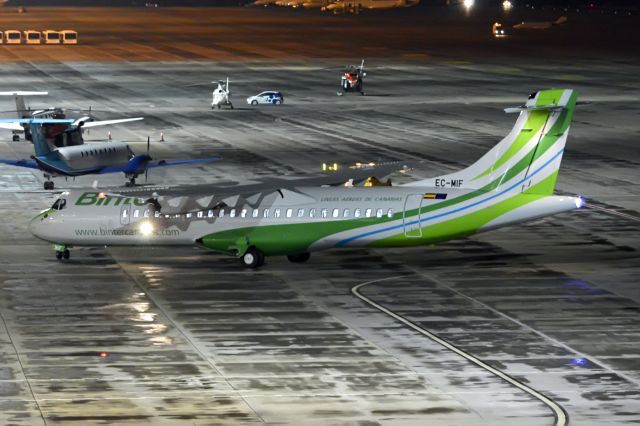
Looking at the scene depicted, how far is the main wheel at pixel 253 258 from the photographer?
57844 millimetres

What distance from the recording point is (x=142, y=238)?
58.5m

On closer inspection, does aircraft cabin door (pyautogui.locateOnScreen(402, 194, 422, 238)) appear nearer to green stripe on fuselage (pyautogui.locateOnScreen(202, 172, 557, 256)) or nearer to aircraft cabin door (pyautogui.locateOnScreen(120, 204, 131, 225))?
green stripe on fuselage (pyautogui.locateOnScreen(202, 172, 557, 256))

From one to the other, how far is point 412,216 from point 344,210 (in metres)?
2.64

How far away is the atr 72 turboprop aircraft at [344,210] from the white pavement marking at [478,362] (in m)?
2.62

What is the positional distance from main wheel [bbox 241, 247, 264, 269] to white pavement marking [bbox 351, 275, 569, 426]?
478 cm

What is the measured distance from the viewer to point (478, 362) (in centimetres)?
4366

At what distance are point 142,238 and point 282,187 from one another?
19.5 feet

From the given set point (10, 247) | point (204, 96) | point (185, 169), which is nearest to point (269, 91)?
point (204, 96)

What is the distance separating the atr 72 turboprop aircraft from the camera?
55.2m

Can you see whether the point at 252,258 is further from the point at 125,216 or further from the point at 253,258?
the point at 125,216

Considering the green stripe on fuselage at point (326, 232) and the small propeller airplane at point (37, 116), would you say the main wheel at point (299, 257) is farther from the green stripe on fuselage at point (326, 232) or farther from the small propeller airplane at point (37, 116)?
the small propeller airplane at point (37, 116)

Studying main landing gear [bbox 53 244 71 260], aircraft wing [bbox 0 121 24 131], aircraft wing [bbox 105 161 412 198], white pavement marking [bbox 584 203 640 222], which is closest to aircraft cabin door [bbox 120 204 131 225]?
aircraft wing [bbox 105 161 412 198]

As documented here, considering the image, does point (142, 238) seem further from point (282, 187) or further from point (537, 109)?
point (537, 109)

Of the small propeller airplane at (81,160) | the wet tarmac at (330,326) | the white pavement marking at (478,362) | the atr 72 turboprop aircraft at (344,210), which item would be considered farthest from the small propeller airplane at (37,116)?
the white pavement marking at (478,362)
